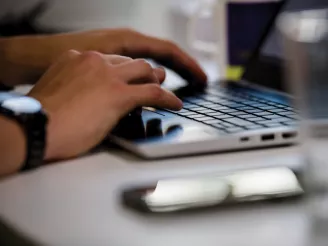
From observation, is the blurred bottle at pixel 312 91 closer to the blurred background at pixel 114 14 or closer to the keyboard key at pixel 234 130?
the keyboard key at pixel 234 130

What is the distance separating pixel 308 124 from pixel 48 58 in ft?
1.95

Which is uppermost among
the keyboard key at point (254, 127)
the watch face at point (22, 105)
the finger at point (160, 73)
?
the watch face at point (22, 105)

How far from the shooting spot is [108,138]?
2.79 feet

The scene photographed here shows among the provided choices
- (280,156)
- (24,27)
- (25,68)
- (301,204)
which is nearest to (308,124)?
(301,204)

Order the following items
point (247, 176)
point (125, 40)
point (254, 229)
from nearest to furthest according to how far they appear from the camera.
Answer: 1. point (254, 229)
2. point (247, 176)
3. point (125, 40)

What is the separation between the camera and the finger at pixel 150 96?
84cm

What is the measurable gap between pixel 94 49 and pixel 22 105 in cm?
33

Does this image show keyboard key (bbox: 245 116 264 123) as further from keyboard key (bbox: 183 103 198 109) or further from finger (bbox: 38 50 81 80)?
finger (bbox: 38 50 81 80)

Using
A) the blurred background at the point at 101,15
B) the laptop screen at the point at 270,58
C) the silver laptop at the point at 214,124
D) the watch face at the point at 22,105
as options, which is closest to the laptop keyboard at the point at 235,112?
the silver laptop at the point at 214,124

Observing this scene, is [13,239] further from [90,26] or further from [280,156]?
[90,26]

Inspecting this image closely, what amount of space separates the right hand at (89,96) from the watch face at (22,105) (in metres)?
0.02

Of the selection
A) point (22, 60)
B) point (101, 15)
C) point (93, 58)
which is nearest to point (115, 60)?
point (93, 58)

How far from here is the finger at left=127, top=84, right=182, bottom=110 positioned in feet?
2.74

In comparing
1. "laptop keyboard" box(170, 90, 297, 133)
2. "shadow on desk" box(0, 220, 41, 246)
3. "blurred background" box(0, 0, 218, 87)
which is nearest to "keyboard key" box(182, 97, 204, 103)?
"laptop keyboard" box(170, 90, 297, 133)
